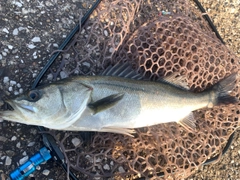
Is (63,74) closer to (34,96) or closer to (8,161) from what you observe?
(34,96)

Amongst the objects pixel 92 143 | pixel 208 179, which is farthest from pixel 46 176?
pixel 208 179

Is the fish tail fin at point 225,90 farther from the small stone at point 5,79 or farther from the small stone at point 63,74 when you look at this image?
the small stone at point 5,79

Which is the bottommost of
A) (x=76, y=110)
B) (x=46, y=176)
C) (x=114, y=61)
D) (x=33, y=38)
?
(x=46, y=176)

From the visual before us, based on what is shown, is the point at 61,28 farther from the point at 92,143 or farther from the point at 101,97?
the point at 92,143

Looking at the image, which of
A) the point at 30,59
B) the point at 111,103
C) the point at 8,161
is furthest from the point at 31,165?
the point at 30,59

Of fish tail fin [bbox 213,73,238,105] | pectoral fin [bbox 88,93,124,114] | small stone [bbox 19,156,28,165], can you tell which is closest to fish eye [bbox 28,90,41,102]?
pectoral fin [bbox 88,93,124,114]

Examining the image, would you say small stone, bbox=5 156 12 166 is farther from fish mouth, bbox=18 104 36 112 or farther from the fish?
fish mouth, bbox=18 104 36 112

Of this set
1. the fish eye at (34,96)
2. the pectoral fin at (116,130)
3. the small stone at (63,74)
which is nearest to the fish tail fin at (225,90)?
the pectoral fin at (116,130)
